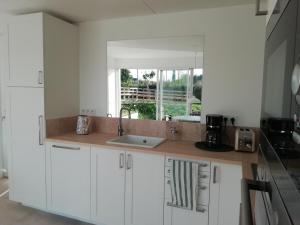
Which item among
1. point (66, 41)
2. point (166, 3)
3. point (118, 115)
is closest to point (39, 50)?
point (66, 41)

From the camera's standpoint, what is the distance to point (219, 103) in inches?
91.6

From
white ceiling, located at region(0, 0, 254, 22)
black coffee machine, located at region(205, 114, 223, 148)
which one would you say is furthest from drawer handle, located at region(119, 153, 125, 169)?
white ceiling, located at region(0, 0, 254, 22)

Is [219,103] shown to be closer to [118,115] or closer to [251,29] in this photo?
[251,29]

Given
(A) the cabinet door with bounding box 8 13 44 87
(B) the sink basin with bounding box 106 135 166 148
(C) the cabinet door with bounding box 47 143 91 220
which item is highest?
(A) the cabinet door with bounding box 8 13 44 87

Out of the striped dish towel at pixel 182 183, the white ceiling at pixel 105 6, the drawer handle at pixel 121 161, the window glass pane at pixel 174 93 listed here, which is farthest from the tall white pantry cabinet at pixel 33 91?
the striped dish towel at pixel 182 183

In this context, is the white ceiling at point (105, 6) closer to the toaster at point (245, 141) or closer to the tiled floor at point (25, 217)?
the toaster at point (245, 141)

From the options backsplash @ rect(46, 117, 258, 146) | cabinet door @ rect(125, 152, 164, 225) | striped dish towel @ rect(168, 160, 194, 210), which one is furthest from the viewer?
backsplash @ rect(46, 117, 258, 146)

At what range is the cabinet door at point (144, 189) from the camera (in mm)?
2039

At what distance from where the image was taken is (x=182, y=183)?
195 centimetres

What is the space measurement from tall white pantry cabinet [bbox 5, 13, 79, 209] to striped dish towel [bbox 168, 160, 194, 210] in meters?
1.41

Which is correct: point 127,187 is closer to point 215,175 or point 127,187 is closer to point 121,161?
point 121,161

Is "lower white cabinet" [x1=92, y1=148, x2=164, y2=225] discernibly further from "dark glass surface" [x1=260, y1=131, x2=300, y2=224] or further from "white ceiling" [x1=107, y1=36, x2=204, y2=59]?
"dark glass surface" [x1=260, y1=131, x2=300, y2=224]

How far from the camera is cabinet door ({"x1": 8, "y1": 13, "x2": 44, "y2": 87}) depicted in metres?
2.37

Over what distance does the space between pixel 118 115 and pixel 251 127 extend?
145cm
